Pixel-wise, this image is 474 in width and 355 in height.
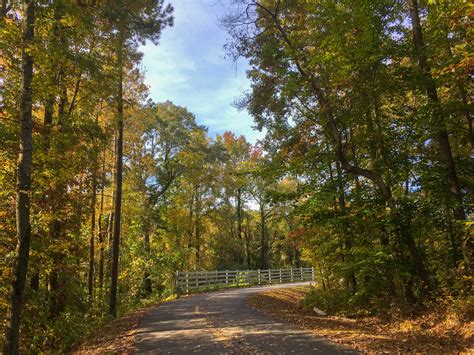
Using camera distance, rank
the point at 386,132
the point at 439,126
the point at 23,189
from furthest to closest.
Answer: the point at 386,132 < the point at 439,126 < the point at 23,189

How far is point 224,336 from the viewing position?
7.69 m

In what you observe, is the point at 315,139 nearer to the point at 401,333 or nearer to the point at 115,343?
the point at 401,333

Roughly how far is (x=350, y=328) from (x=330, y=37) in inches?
273

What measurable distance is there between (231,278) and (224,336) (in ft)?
60.1

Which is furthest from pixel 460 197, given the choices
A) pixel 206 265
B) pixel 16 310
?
pixel 206 265

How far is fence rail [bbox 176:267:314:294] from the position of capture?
20.4 m

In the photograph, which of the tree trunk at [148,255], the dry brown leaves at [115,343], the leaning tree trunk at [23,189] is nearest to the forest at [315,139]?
the leaning tree trunk at [23,189]

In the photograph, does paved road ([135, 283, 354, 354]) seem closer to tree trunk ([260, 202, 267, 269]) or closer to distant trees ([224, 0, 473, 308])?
distant trees ([224, 0, 473, 308])

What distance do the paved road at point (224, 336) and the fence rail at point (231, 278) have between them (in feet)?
30.5

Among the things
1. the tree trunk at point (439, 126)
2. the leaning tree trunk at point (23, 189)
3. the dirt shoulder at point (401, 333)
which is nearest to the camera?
the dirt shoulder at point (401, 333)

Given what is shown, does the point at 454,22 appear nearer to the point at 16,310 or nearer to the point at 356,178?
the point at 356,178

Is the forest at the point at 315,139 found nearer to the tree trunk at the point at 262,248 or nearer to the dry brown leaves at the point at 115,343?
the dry brown leaves at the point at 115,343

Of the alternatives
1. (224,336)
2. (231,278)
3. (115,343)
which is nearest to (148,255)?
(231,278)

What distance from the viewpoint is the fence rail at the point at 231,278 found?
20438mm
